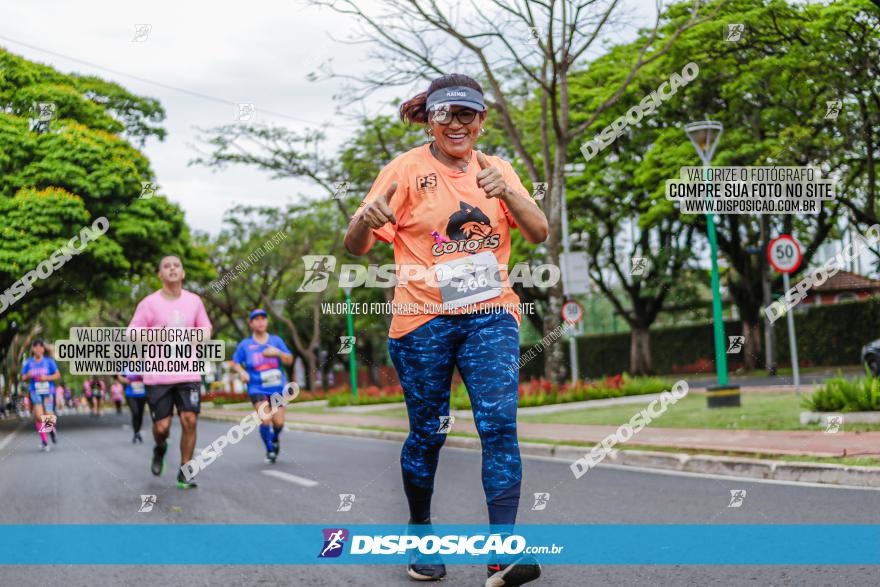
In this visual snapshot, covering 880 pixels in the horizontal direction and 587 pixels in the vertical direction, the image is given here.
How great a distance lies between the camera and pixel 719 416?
13.0 meters

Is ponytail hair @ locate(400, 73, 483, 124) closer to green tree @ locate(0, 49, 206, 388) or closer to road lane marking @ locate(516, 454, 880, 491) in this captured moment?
road lane marking @ locate(516, 454, 880, 491)

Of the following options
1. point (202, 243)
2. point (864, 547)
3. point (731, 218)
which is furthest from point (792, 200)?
point (202, 243)

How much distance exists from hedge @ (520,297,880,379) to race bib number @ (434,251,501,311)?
75.6ft

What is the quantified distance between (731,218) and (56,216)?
68.6 feet

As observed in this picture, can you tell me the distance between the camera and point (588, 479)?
26.5 ft

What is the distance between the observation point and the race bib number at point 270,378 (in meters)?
11.2

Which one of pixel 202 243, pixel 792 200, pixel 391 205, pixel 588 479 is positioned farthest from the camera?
pixel 202 243

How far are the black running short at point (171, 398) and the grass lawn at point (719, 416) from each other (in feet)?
20.5

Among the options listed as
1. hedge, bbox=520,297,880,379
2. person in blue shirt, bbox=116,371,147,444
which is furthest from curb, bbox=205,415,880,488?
hedge, bbox=520,297,880,379

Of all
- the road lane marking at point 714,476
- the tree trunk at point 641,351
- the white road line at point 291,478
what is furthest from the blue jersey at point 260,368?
Result: the tree trunk at point 641,351

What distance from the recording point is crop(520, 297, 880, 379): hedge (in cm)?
3055

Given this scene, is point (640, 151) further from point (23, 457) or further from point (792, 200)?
point (23, 457)

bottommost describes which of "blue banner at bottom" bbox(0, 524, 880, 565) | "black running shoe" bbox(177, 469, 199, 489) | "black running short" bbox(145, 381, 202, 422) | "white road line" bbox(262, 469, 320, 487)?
"white road line" bbox(262, 469, 320, 487)

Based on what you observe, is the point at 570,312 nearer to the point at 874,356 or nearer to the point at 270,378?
the point at 874,356
